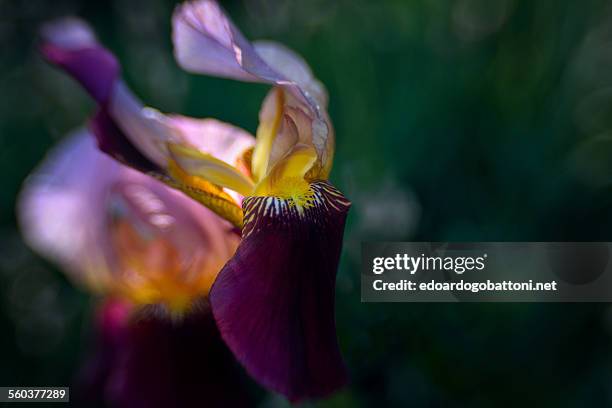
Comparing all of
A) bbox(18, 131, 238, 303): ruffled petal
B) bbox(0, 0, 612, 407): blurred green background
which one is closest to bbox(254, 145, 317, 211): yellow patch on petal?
bbox(18, 131, 238, 303): ruffled petal

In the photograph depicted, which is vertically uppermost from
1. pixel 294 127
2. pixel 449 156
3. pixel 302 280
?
pixel 449 156

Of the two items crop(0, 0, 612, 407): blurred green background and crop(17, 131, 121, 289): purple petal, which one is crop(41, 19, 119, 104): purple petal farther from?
crop(0, 0, 612, 407): blurred green background

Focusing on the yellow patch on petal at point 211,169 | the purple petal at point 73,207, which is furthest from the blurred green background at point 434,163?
the yellow patch on petal at point 211,169

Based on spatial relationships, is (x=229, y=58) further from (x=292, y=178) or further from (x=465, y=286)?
(x=465, y=286)

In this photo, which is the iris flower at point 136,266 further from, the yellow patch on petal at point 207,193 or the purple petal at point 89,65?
the purple petal at point 89,65

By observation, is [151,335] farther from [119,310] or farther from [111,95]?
[111,95]

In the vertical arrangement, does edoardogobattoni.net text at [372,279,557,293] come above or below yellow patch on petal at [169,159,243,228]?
above

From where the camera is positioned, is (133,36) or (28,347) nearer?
(28,347)

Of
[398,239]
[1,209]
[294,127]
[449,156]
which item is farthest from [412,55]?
[1,209]
